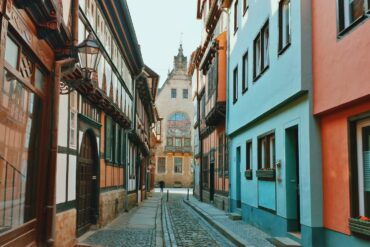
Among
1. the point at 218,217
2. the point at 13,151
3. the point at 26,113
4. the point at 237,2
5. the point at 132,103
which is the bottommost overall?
the point at 218,217

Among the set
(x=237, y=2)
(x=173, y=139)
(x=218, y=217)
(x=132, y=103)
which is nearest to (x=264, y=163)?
(x=218, y=217)

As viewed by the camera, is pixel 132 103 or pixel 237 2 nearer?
pixel 237 2

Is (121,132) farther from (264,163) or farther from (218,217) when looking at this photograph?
(264,163)

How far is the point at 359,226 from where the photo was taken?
7.71 metres

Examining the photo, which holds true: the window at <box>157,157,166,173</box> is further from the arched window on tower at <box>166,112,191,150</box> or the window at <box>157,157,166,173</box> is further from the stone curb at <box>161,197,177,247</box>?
the stone curb at <box>161,197,177,247</box>

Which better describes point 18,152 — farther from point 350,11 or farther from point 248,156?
point 248,156

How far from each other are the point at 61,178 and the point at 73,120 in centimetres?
158

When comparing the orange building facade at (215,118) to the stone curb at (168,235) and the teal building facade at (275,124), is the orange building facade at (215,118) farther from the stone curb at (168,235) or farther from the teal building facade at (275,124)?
the stone curb at (168,235)

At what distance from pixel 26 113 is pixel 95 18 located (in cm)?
659

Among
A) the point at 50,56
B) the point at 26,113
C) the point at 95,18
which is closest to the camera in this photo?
the point at 26,113

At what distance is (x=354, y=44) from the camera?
26.1ft

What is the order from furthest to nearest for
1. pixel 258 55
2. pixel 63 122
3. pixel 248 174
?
pixel 248 174
pixel 258 55
pixel 63 122

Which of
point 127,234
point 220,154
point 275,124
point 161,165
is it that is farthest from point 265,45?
point 161,165

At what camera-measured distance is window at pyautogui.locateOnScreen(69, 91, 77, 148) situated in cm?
1070
